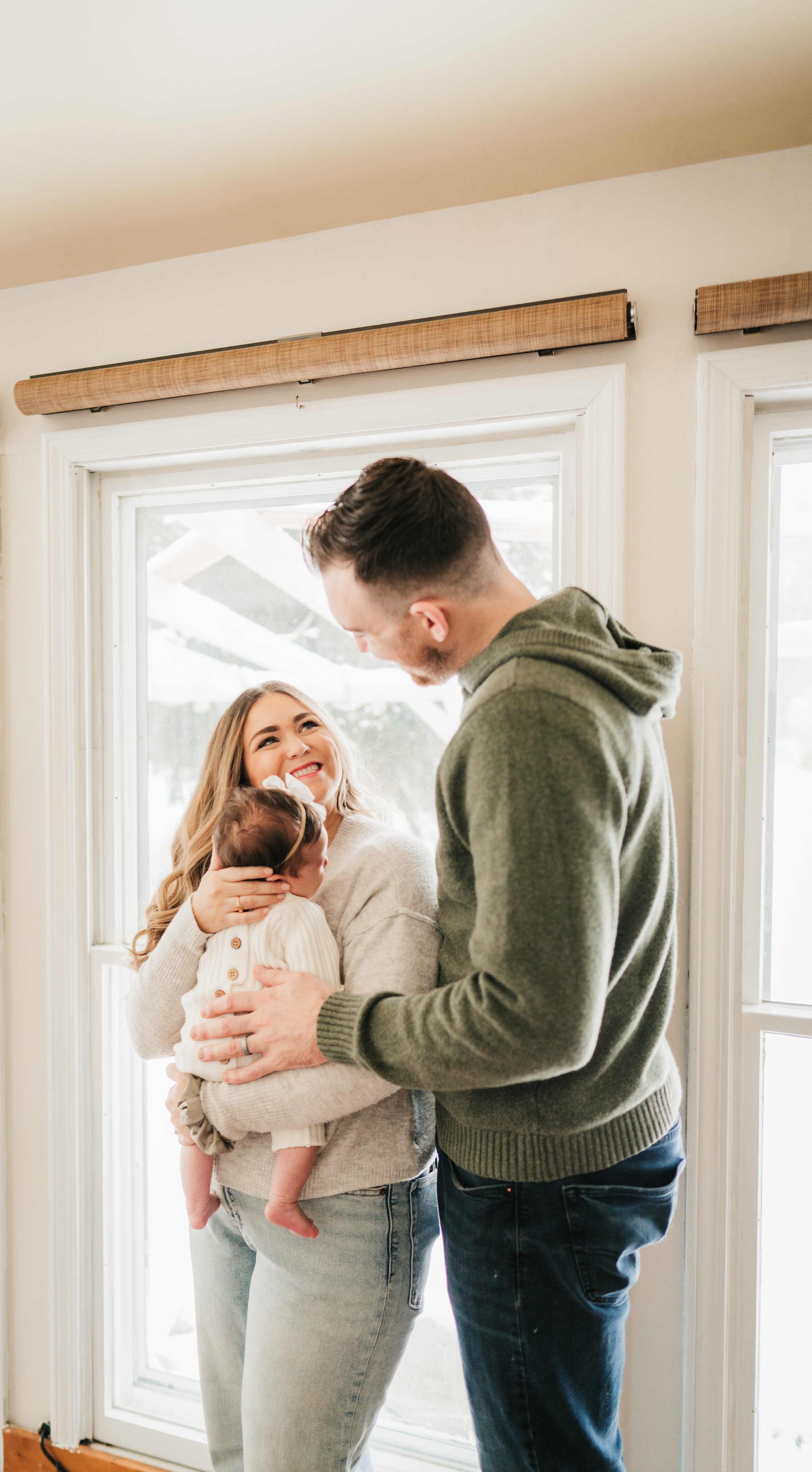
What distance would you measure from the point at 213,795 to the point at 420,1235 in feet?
2.41

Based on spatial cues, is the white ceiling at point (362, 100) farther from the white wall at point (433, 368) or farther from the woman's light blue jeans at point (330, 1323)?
the woman's light blue jeans at point (330, 1323)

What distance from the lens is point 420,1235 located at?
117cm

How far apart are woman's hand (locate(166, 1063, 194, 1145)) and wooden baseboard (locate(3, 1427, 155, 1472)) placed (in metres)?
1.13

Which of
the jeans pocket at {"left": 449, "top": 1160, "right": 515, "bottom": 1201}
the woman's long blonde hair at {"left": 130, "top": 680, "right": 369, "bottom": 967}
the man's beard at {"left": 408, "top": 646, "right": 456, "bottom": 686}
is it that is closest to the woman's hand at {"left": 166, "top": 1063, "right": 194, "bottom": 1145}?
the woman's long blonde hair at {"left": 130, "top": 680, "right": 369, "bottom": 967}

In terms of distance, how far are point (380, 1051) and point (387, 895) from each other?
0.80 feet

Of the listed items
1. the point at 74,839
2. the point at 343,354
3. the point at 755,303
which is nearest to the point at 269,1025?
the point at 74,839

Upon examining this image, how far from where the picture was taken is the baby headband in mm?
1195

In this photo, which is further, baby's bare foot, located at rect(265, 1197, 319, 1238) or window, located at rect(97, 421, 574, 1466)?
window, located at rect(97, 421, 574, 1466)

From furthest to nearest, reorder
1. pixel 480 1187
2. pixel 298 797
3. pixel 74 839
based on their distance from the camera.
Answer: pixel 74 839 < pixel 298 797 < pixel 480 1187

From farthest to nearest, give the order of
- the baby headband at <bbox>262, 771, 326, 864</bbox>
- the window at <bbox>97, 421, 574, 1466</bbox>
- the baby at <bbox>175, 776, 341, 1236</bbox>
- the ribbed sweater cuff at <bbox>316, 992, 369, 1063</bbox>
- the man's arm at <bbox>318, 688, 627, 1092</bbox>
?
the window at <bbox>97, 421, 574, 1466</bbox>
the baby headband at <bbox>262, 771, 326, 864</bbox>
the baby at <bbox>175, 776, 341, 1236</bbox>
the ribbed sweater cuff at <bbox>316, 992, 369, 1063</bbox>
the man's arm at <bbox>318, 688, 627, 1092</bbox>

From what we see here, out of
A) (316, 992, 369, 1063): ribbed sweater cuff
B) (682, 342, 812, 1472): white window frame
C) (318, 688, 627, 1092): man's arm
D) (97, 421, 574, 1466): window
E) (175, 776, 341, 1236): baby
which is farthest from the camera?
(97, 421, 574, 1466): window

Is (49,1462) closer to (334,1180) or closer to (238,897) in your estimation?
(334,1180)

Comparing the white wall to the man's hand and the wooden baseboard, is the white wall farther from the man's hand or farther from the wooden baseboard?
the man's hand

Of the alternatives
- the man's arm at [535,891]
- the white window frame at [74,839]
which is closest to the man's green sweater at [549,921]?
the man's arm at [535,891]
